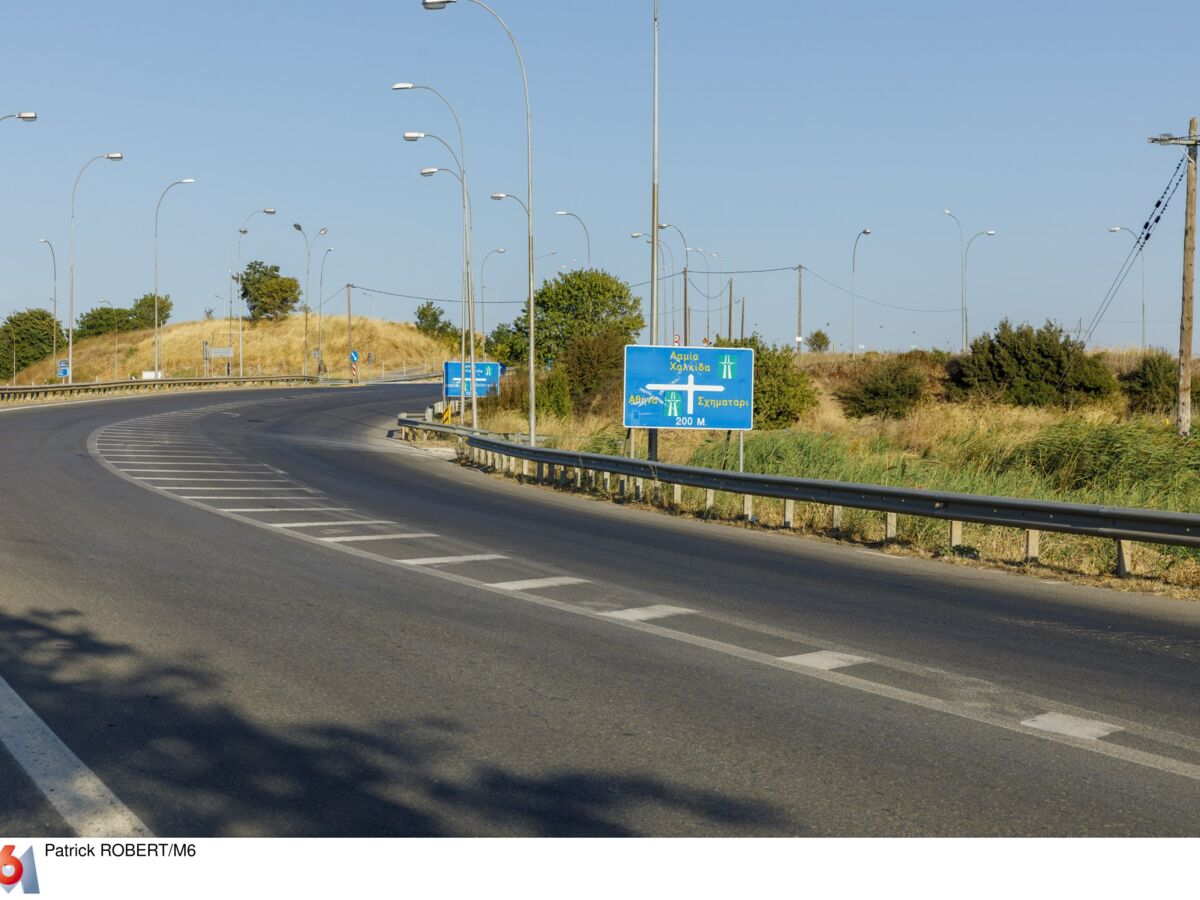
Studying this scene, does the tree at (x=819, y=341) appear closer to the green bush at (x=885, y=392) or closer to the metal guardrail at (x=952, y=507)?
the green bush at (x=885, y=392)

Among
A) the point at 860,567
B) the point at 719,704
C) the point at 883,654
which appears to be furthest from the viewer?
the point at 860,567

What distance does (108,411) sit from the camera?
4706 centimetres

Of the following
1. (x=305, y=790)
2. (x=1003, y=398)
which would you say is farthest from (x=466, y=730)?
(x=1003, y=398)

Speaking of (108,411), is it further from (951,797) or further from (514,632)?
(951,797)

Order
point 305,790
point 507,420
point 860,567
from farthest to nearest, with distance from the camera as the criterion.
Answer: point 507,420 < point 860,567 < point 305,790

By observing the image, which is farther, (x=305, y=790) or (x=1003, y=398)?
(x=1003, y=398)

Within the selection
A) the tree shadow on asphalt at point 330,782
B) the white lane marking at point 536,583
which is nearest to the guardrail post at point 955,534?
the white lane marking at point 536,583

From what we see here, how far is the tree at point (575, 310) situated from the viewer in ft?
242

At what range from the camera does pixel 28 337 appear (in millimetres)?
155500

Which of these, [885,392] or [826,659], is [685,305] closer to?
[885,392]

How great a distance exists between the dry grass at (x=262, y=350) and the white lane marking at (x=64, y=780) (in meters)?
127

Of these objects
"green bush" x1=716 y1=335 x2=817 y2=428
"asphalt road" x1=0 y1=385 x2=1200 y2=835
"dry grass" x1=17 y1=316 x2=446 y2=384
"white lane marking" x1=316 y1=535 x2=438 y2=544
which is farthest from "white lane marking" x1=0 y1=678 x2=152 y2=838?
"dry grass" x1=17 y1=316 x2=446 y2=384

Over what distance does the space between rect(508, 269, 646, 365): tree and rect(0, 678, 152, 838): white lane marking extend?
66988mm

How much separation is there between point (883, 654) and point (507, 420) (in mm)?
38934
